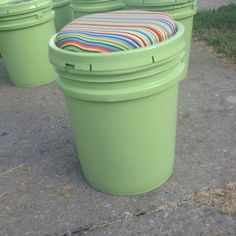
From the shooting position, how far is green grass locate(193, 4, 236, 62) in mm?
3723

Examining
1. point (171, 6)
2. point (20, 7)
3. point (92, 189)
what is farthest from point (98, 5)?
point (92, 189)

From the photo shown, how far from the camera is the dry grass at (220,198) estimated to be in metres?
1.85

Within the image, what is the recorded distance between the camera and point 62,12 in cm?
395

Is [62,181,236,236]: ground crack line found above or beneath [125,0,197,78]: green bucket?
beneath

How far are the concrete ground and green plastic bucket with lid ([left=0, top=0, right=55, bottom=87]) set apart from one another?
39 cm

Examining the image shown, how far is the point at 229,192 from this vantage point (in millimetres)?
1933

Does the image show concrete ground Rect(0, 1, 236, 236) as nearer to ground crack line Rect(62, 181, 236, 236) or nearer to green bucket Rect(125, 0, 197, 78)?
ground crack line Rect(62, 181, 236, 236)

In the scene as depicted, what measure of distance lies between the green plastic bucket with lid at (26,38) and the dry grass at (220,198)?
200cm

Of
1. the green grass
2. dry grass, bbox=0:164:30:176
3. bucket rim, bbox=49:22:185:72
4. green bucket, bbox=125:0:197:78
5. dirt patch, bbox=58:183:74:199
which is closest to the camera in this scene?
bucket rim, bbox=49:22:185:72

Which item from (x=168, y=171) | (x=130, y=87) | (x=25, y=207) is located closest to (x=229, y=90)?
(x=168, y=171)

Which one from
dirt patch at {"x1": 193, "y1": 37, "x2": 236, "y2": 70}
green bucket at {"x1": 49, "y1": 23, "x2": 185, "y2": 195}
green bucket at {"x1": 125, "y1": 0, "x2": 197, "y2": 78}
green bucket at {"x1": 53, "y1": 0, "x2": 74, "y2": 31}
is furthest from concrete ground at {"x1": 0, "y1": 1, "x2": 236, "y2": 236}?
green bucket at {"x1": 53, "y1": 0, "x2": 74, "y2": 31}

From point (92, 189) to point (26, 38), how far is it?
66.0 inches

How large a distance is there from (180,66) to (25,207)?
1.11 meters

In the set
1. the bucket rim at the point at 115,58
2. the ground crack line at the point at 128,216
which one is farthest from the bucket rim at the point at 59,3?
the ground crack line at the point at 128,216
